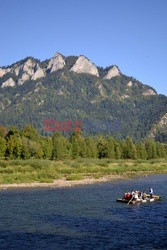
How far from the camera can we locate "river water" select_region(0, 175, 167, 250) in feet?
121

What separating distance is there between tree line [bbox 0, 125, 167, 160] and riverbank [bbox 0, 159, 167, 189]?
31.1ft

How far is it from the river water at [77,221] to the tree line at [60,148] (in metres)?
44.2

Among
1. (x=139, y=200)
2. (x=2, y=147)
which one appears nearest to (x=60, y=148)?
(x=2, y=147)

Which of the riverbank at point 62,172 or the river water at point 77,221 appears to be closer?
the river water at point 77,221

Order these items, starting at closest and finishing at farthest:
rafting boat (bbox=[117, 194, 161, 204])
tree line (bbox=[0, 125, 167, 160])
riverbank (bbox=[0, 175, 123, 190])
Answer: rafting boat (bbox=[117, 194, 161, 204])
riverbank (bbox=[0, 175, 123, 190])
tree line (bbox=[0, 125, 167, 160])

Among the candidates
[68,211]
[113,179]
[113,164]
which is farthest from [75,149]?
[68,211]

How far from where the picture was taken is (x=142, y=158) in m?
152

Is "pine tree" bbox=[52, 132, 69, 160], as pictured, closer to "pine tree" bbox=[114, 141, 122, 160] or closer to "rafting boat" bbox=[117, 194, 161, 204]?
"pine tree" bbox=[114, 141, 122, 160]

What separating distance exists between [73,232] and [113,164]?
85.8 meters

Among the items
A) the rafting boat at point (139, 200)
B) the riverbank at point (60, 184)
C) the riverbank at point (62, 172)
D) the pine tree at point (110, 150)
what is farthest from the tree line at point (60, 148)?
the rafting boat at point (139, 200)

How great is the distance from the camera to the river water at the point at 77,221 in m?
36.9

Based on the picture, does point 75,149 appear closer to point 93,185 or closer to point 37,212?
point 93,185

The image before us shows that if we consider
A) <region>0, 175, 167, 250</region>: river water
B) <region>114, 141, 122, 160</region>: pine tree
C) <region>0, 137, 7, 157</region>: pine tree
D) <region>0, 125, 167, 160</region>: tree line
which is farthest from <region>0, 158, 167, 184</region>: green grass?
<region>0, 175, 167, 250</region>: river water

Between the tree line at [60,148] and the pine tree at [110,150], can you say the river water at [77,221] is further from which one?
Answer: the pine tree at [110,150]
